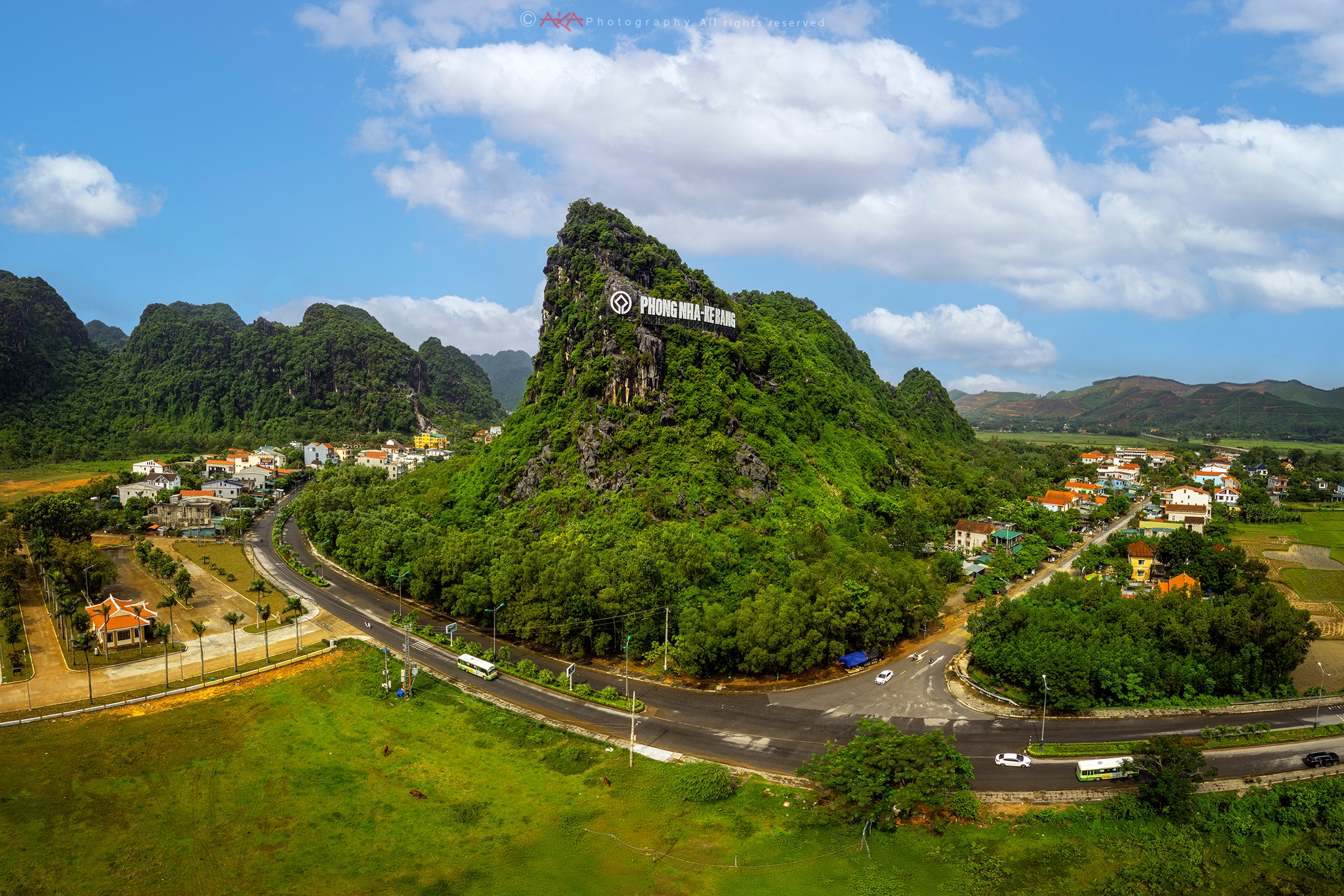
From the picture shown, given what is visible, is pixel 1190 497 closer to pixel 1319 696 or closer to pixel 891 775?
pixel 1319 696

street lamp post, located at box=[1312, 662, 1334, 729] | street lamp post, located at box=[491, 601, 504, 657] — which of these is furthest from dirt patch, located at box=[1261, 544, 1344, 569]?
street lamp post, located at box=[491, 601, 504, 657]

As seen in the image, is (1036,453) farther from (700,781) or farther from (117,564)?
(117,564)

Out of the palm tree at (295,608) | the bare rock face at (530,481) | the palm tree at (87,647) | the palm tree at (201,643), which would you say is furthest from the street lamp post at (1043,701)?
the palm tree at (87,647)

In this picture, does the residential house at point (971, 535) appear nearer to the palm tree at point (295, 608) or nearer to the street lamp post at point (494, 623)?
the street lamp post at point (494, 623)

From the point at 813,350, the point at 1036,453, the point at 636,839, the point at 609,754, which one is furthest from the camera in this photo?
the point at 1036,453

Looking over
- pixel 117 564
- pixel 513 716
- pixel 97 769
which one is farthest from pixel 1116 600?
pixel 117 564

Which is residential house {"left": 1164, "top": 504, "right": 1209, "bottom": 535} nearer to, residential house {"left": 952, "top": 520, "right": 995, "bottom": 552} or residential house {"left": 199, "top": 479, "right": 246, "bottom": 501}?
residential house {"left": 952, "top": 520, "right": 995, "bottom": 552}
